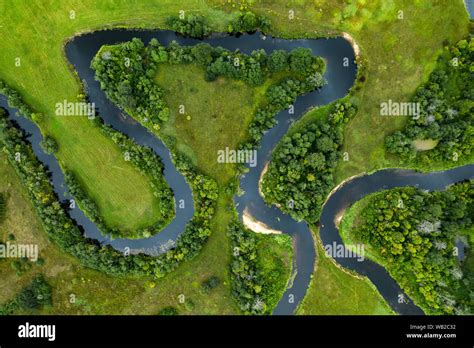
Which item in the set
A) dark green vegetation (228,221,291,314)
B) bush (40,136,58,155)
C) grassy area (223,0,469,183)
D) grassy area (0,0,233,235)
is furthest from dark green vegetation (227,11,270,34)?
bush (40,136,58,155)

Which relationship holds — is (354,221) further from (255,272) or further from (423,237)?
(255,272)

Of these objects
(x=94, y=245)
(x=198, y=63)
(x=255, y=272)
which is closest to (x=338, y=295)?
(x=255, y=272)

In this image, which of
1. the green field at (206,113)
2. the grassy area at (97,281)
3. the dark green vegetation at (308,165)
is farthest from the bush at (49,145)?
the dark green vegetation at (308,165)

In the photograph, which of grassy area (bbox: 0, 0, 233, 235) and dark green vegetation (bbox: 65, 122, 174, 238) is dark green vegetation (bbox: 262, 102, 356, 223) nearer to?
dark green vegetation (bbox: 65, 122, 174, 238)

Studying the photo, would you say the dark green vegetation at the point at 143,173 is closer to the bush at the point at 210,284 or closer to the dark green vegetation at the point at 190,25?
the bush at the point at 210,284

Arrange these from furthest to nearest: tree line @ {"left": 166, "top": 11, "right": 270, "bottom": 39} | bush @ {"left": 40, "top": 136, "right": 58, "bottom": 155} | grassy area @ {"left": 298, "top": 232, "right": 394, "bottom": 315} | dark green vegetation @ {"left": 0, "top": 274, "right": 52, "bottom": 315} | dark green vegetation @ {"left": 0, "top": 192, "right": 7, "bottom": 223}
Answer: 1. dark green vegetation @ {"left": 0, "top": 192, "right": 7, "bottom": 223}
2. grassy area @ {"left": 298, "top": 232, "right": 394, "bottom": 315}
3. bush @ {"left": 40, "top": 136, "right": 58, "bottom": 155}
4. tree line @ {"left": 166, "top": 11, "right": 270, "bottom": 39}
5. dark green vegetation @ {"left": 0, "top": 274, "right": 52, "bottom": 315}

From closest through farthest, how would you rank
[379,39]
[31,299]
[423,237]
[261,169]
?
1. [423,237]
2. [31,299]
3. [379,39]
4. [261,169]

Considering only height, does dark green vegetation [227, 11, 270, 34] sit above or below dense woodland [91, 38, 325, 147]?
above
